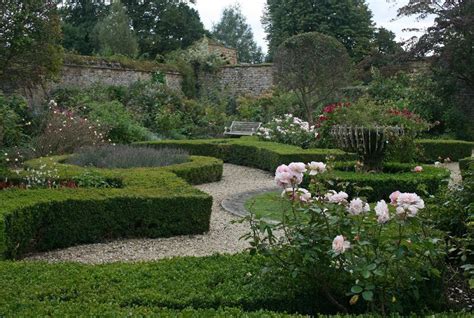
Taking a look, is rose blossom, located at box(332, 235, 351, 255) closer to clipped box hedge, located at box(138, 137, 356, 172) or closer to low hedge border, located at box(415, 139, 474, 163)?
clipped box hedge, located at box(138, 137, 356, 172)

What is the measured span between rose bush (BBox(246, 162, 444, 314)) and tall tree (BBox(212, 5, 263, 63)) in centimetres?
4698

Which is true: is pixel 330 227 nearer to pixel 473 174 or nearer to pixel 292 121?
pixel 473 174

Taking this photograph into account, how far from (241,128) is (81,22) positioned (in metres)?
19.5

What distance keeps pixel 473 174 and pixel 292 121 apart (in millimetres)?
10406

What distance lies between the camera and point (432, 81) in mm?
17656

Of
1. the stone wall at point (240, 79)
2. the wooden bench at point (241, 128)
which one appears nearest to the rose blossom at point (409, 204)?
the wooden bench at point (241, 128)

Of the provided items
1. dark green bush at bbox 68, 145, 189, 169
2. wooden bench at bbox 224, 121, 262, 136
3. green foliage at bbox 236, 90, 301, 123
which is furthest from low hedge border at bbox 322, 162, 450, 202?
green foliage at bbox 236, 90, 301, 123

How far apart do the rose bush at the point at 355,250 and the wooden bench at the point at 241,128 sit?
44.0ft

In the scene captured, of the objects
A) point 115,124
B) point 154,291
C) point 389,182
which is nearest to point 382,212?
point 154,291

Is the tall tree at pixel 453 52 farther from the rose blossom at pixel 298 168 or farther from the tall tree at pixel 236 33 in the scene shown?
the tall tree at pixel 236 33

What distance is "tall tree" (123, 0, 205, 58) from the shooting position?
3266cm

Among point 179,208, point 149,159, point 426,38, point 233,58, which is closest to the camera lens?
point 179,208

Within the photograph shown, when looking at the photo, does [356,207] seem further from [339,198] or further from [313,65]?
[313,65]

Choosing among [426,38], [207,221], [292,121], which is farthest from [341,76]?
[207,221]
